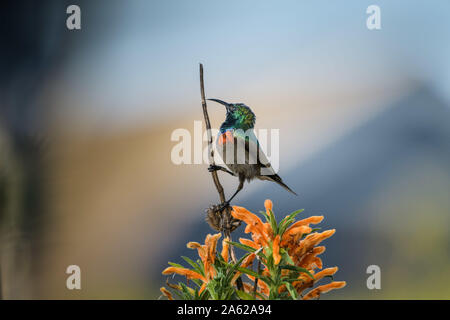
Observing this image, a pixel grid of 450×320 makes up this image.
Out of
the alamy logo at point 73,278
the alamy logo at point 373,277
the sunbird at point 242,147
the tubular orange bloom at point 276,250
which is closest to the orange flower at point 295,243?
the tubular orange bloom at point 276,250

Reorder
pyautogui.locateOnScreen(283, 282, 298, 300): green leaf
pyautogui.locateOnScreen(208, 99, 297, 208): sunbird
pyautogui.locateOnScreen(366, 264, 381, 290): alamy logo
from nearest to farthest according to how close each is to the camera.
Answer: pyautogui.locateOnScreen(283, 282, 298, 300): green leaf < pyautogui.locateOnScreen(208, 99, 297, 208): sunbird < pyautogui.locateOnScreen(366, 264, 381, 290): alamy logo

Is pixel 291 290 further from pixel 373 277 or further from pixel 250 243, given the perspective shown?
pixel 373 277

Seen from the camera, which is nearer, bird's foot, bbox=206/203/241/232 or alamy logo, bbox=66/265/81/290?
bird's foot, bbox=206/203/241/232

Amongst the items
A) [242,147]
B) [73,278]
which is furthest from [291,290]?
[73,278]

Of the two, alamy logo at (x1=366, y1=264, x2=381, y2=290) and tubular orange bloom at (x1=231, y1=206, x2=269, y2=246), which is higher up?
tubular orange bloom at (x1=231, y1=206, x2=269, y2=246)

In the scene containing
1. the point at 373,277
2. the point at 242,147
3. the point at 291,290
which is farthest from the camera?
the point at 373,277

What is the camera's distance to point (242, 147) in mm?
766

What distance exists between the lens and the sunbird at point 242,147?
75cm

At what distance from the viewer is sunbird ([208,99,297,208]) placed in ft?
2.46

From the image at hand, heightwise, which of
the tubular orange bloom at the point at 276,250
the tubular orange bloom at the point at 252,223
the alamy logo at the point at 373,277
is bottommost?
the alamy logo at the point at 373,277

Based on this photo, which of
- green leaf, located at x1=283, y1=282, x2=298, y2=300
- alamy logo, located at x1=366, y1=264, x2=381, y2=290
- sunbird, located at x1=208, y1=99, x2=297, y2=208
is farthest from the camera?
alamy logo, located at x1=366, y1=264, x2=381, y2=290

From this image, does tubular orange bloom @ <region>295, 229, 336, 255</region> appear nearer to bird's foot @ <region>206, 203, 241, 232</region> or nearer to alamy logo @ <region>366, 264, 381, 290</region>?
bird's foot @ <region>206, 203, 241, 232</region>

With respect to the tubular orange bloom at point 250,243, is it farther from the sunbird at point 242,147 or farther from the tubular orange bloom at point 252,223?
the sunbird at point 242,147

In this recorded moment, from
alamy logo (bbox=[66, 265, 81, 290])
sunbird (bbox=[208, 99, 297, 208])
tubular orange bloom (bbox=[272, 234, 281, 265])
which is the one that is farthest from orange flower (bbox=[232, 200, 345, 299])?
alamy logo (bbox=[66, 265, 81, 290])
